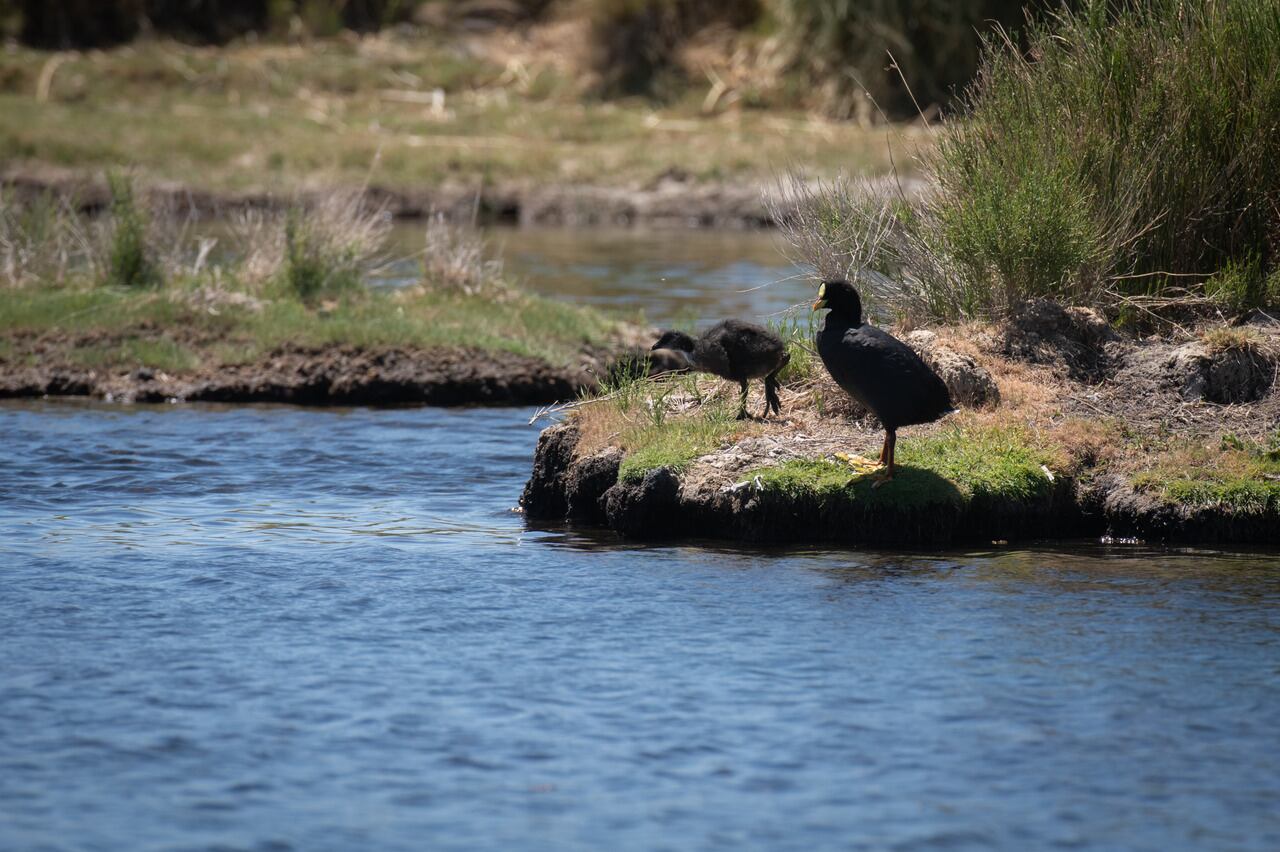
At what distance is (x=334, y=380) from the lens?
16.3 meters

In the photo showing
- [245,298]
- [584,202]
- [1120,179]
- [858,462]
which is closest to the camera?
[858,462]

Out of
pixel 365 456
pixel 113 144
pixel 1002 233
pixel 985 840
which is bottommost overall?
pixel 985 840

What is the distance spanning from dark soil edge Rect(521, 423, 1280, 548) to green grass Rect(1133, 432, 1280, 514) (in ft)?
0.22

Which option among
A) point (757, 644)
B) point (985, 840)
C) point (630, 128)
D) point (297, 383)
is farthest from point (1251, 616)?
point (630, 128)

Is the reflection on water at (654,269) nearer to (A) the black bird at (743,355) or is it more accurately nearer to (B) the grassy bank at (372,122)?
(B) the grassy bank at (372,122)

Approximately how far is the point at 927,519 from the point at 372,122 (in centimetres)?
2669

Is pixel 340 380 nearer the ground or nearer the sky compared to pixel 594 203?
nearer the ground

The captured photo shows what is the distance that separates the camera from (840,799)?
6598mm

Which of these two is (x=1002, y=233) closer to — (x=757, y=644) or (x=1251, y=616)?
(x=1251, y=616)

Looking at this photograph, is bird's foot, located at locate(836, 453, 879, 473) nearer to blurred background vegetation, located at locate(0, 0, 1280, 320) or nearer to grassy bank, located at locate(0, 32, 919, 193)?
blurred background vegetation, located at locate(0, 0, 1280, 320)

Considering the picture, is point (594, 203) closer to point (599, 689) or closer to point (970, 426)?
point (970, 426)

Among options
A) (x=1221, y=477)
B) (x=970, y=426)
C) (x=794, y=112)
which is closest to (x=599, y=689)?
(x=970, y=426)

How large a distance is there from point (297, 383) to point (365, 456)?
109 inches

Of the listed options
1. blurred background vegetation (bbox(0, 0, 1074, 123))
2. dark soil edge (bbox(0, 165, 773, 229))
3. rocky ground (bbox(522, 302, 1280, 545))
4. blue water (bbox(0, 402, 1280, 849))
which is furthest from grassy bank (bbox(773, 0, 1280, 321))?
blurred background vegetation (bbox(0, 0, 1074, 123))
